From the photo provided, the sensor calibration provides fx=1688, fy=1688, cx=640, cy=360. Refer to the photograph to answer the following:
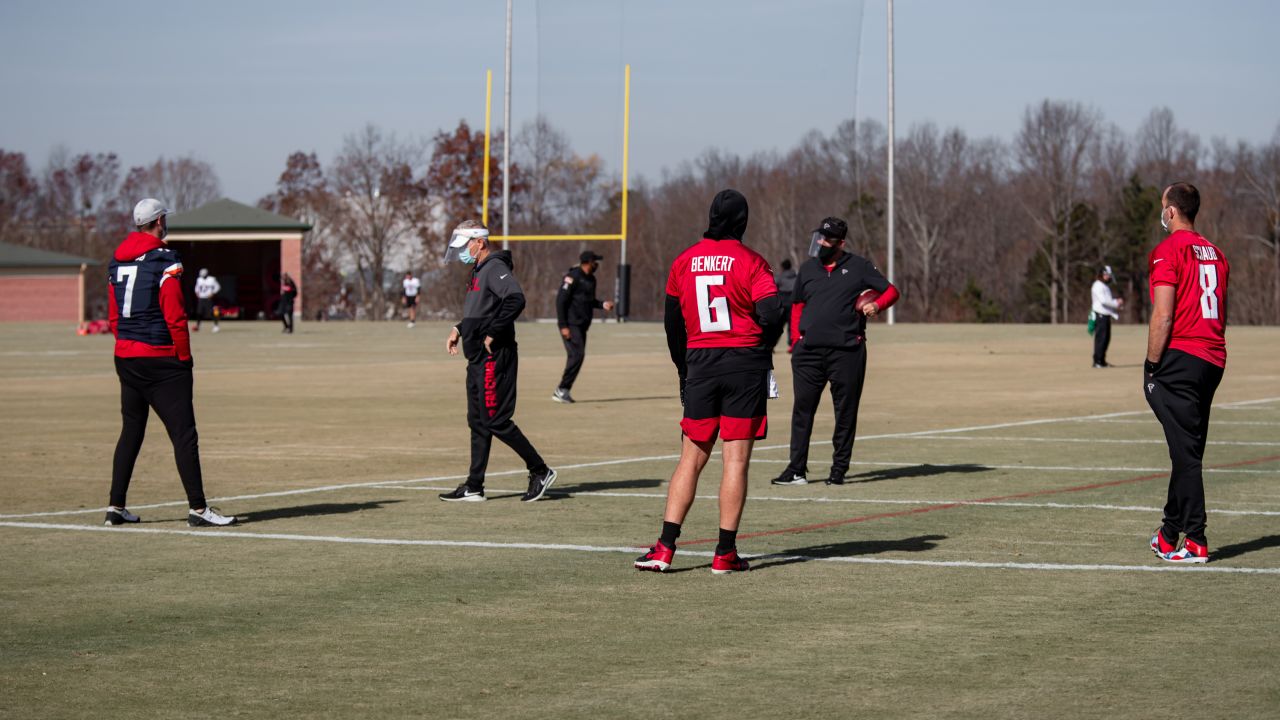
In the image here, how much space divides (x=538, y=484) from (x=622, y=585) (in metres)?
3.77

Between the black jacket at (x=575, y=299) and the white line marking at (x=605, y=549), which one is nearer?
the white line marking at (x=605, y=549)

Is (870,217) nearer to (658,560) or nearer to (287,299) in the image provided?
(287,299)

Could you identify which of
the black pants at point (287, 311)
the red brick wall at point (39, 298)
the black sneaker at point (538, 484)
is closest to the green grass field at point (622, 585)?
the black sneaker at point (538, 484)

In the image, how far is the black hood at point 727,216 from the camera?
28.6 ft

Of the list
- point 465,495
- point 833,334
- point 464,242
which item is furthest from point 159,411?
point 833,334

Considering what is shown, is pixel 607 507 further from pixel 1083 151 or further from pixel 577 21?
pixel 1083 151

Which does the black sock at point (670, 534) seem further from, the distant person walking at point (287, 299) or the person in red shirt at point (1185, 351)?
the distant person walking at point (287, 299)

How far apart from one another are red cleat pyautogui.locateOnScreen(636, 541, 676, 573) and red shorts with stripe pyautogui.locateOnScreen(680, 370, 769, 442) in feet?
1.96

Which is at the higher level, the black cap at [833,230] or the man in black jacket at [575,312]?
the black cap at [833,230]

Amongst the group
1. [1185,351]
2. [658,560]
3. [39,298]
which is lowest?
[39,298]

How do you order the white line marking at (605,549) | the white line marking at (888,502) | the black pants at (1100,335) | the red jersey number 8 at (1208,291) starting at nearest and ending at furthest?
the white line marking at (605,549) → the red jersey number 8 at (1208,291) → the white line marking at (888,502) → the black pants at (1100,335)

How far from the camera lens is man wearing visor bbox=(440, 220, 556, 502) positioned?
1215 centimetres

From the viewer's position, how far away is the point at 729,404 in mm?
8758

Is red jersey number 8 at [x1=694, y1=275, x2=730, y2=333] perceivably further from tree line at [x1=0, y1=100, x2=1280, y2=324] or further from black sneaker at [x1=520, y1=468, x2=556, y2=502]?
tree line at [x1=0, y1=100, x2=1280, y2=324]
